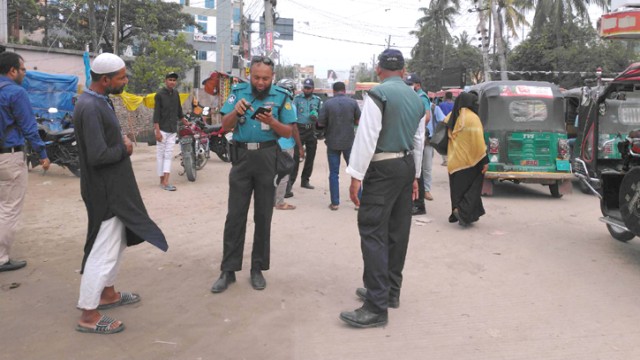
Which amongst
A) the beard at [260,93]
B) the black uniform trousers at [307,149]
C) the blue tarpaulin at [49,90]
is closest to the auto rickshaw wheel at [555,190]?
the black uniform trousers at [307,149]

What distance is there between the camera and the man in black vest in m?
3.73

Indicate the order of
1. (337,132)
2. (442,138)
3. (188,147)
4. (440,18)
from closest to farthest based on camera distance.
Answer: (442,138) → (337,132) → (188,147) → (440,18)

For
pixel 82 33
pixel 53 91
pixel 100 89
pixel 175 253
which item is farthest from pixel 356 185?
pixel 82 33

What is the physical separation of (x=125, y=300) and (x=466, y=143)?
15.1 feet

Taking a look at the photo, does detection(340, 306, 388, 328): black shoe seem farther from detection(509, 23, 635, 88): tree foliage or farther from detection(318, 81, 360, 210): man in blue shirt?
detection(509, 23, 635, 88): tree foliage

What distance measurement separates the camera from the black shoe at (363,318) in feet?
12.1

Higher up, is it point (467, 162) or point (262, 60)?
point (262, 60)

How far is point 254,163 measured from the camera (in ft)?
14.2

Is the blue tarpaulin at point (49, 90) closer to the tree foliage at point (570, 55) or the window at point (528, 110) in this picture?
the window at point (528, 110)

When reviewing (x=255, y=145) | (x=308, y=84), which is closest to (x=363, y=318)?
(x=255, y=145)

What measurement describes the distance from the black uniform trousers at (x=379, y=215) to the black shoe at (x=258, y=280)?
1.00 metres

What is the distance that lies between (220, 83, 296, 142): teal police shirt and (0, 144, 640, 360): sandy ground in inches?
50.2

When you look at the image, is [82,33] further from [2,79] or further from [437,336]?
[437,336]

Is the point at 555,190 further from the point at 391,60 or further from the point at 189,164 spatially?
the point at 189,164
